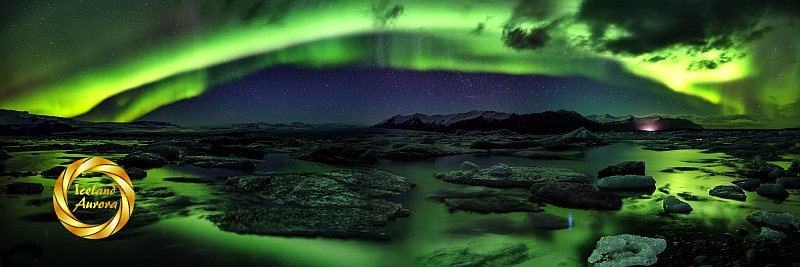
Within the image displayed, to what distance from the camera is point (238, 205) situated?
708cm

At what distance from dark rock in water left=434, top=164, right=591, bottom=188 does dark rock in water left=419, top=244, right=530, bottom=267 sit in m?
4.96

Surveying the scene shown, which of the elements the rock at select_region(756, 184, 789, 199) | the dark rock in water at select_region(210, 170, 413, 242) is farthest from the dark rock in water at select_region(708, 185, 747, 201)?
the dark rock in water at select_region(210, 170, 413, 242)

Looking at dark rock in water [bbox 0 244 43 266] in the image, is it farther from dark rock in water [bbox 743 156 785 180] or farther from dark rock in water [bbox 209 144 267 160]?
dark rock in water [bbox 743 156 785 180]

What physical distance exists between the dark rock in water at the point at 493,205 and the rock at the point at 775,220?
2.93 metres

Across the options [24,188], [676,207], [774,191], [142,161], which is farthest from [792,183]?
[142,161]

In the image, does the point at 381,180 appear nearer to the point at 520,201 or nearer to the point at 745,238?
the point at 520,201

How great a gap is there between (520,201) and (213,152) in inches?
642

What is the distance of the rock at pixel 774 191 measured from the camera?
7.83m

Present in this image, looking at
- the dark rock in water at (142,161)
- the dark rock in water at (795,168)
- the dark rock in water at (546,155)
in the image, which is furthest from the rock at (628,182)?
the dark rock in water at (142,161)

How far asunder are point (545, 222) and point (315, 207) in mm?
3741

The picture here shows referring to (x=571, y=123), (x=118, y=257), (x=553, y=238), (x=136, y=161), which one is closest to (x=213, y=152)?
(x=136, y=161)

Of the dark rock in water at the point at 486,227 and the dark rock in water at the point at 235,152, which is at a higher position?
the dark rock in water at the point at 235,152

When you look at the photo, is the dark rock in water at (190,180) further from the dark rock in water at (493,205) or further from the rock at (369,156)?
the rock at (369,156)

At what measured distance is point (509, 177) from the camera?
10320mm
